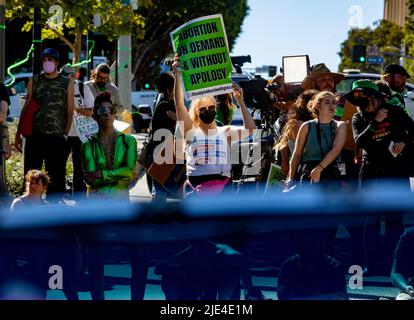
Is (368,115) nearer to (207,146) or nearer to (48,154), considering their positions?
(207,146)

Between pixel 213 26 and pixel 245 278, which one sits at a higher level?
pixel 213 26

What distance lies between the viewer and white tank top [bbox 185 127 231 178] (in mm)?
7094

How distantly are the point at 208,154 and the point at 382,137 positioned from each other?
155 centimetres

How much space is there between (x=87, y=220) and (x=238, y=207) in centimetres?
42

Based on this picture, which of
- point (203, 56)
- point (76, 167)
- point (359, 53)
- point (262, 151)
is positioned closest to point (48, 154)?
point (76, 167)

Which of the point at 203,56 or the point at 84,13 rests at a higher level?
the point at 84,13

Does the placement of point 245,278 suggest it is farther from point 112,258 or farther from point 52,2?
point 52,2

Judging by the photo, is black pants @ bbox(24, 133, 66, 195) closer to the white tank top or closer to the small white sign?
the small white sign

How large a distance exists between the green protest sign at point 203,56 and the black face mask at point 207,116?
98cm

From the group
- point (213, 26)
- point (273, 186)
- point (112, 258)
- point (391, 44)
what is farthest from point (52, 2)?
point (391, 44)

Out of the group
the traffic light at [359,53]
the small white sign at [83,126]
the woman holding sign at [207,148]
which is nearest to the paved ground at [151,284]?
the woman holding sign at [207,148]

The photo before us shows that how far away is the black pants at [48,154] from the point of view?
11109 mm

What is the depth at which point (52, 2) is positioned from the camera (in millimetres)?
17281

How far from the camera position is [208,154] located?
281 inches
